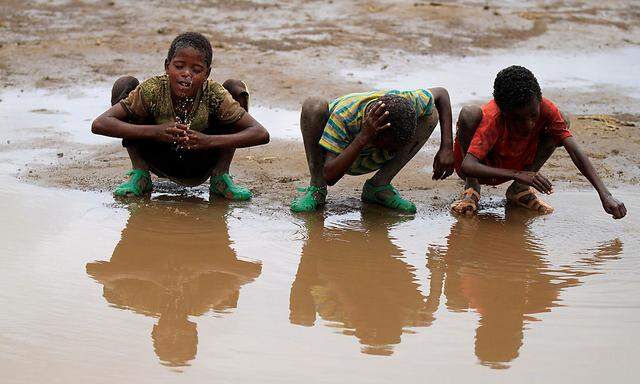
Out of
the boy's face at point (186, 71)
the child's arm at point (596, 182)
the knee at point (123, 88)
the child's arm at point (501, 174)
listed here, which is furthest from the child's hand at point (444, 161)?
the knee at point (123, 88)

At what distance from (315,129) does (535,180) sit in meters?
1.24

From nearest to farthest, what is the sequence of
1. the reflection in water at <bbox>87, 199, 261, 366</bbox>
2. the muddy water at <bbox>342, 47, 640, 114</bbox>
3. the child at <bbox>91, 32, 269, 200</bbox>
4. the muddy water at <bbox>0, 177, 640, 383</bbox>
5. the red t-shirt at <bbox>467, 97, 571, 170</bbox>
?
the muddy water at <bbox>0, 177, 640, 383</bbox> → the reflection in water at <bbox>87, 199, 261, 366</bbox> → the child at <bbox>91, 32, 269, 200</bbox> → the red t-shirt at <bbox>467, 97, 571, 170</bbox> → the muddy water at <bbox>342, 47, 640, 114</bbox>

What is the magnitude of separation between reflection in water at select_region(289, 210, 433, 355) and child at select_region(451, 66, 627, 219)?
69 cm

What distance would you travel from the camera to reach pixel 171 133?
528 cm

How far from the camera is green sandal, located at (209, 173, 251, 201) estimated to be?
5617mm

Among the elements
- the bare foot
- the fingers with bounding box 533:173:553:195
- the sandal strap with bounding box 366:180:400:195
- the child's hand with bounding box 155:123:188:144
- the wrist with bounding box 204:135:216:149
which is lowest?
the bare foot

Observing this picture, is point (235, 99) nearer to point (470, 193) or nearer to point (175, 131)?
point (175, 131)

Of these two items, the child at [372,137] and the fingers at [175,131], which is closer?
the child at [372,137]

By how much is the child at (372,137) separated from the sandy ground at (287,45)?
1.05 ft

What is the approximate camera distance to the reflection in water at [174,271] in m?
3.64

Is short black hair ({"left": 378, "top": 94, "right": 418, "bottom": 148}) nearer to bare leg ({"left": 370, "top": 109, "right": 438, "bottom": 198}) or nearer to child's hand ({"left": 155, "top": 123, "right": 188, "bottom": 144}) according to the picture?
bare leg ({"left": 370, "top": 109, "right": 438, "bottom": 198})

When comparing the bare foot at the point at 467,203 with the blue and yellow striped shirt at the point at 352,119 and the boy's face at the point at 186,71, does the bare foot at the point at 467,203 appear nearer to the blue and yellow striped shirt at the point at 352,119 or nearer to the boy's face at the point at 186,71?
the blue and yellow striped shirt at the point at 352,119

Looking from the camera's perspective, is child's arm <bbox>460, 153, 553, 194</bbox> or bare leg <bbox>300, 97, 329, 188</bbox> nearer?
child's arm <bbox>460, 153, 553, 194</bbox>

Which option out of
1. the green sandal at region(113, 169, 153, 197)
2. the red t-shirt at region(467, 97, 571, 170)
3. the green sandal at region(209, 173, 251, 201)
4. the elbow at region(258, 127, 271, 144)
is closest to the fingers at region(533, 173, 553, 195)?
the red t-shirt at region(467, 97, 571, 170)
